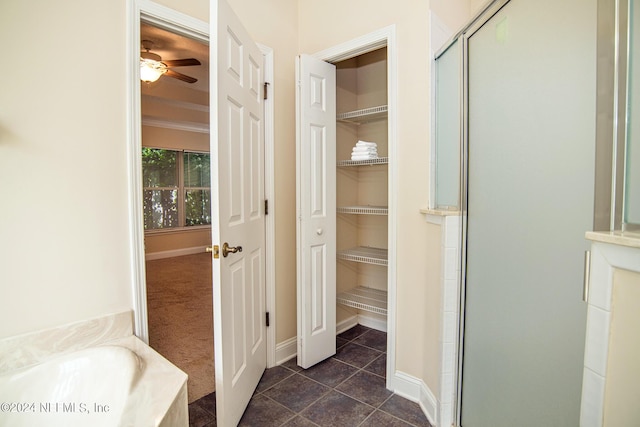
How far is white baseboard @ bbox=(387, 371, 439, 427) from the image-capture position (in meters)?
1.75

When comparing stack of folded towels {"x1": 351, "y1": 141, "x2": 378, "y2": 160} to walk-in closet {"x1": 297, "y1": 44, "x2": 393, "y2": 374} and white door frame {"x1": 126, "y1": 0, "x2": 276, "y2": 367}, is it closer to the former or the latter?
walk-in closet {"x1": 297, "y1": 44, "x2": 393, "y2": 374}

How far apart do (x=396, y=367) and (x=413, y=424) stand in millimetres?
348

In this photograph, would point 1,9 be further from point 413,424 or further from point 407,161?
point 413,424

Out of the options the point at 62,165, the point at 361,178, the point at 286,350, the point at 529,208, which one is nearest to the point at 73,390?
the point at 62,165

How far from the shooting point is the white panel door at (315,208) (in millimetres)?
2234

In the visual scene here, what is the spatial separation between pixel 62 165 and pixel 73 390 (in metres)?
0.91

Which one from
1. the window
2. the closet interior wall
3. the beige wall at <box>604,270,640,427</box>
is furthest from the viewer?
the window

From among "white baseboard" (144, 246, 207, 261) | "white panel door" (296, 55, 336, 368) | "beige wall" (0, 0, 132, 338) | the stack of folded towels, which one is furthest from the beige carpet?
the stack of folded towels

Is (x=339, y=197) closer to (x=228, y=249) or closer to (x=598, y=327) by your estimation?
(x=228, y=249)

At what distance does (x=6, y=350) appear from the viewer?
1230mm

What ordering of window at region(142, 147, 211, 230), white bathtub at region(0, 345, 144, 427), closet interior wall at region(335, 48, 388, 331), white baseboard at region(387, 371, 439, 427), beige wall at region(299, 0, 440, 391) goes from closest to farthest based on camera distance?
1. white bathtub at region(0, 345, 144, 427)
2. white baseboard at region(387, 371, 439, 427)
3. beige wall at region(299, 0, 440, 391)
4. closet interior wall at region(335, 48, 388, 331)
5. window at region(142, 147, 211, 230)

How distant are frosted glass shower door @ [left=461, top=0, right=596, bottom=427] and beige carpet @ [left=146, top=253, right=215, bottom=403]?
5.71 feet

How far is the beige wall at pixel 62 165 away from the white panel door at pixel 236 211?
47cm

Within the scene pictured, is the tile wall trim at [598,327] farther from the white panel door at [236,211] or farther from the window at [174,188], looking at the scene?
the window at [174,188]
